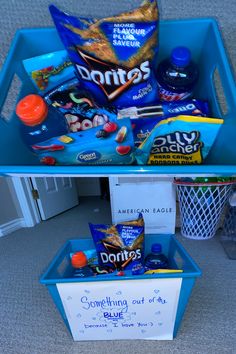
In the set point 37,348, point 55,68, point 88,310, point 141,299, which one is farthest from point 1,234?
point 55,68

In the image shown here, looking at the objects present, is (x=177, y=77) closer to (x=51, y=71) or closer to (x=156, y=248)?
(x=51, y=71)

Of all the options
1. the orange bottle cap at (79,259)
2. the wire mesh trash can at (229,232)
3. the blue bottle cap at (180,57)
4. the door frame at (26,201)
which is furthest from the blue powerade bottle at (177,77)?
the door frame at (26,201)

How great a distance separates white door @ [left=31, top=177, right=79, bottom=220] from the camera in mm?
1428

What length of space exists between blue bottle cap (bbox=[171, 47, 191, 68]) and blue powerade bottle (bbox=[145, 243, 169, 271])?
598 mm

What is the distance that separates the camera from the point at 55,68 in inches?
26.0

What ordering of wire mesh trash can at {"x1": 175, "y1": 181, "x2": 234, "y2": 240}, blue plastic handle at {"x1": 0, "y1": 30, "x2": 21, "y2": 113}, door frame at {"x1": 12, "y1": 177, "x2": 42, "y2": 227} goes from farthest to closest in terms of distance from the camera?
door frame at {"x1": 12, "y1": 177, "x2": 42, "y2": 227} < wire mesh trash can at {"x1": 175, "y1": 181, "x2": 234, "y2": 240} < blue plastic handle at {"x1": 0, "y1": 30, "x2": 21, "y2": 113}

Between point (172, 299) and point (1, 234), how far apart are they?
3.22 feet

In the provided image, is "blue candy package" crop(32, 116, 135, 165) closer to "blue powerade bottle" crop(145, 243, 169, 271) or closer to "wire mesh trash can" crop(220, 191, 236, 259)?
"blue powerade bottle" crop(145, 243, 169, 271)

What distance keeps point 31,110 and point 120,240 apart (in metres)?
0.57

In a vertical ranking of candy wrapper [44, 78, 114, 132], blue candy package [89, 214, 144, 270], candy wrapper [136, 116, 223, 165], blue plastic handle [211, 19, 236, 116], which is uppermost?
blue plastic handle [211, 19, 236, 116]

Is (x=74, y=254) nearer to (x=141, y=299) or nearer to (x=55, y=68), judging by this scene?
(x=141, y=299)

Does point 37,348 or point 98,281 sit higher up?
point 98,281

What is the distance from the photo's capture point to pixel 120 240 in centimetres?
92

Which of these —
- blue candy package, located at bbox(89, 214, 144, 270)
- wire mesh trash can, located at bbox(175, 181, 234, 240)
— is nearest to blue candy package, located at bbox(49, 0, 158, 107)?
blue candy package, located at bbox(89, 214, 144, 270)
